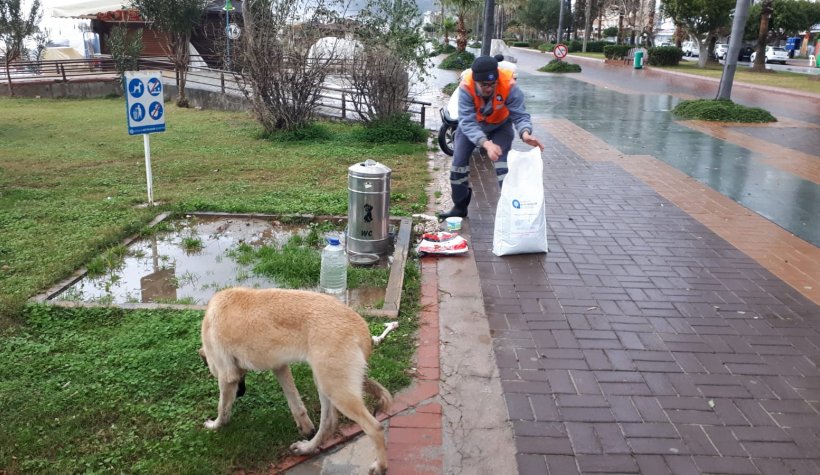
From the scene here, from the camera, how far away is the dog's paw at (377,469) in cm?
309

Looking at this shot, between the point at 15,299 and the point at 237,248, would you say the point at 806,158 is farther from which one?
the point at 15,299

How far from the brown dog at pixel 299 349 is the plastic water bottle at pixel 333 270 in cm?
184

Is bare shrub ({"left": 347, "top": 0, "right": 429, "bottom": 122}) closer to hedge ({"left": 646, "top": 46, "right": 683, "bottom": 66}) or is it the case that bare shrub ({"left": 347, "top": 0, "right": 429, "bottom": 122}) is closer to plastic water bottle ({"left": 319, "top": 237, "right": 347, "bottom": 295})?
plastic water bottle ({"left": 319, "top": 237, "right": 347, "bottom": 295})

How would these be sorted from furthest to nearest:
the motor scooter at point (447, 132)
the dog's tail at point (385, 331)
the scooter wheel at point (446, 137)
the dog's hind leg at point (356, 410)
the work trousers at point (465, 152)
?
1. the scooter wheel at point (446, 137)
2. the motor scooter at point (447, 132)
3. the work trousers at point (465, 152)
4. the dog's tail at point (385, 331)
5. the dog's hind leg at point (356, 410)

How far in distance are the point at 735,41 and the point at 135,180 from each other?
12506 mm

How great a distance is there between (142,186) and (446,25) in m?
38.2

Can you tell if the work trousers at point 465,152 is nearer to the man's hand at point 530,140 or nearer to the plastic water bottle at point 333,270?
the man's hand at point 530,140

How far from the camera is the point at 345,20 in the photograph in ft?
40.3

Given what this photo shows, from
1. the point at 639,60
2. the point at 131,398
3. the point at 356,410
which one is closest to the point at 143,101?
the point at 131,398

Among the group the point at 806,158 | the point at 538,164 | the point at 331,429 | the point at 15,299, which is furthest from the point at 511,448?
the point at 806,158

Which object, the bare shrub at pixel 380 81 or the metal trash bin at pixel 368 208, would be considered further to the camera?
the bare shrub at pixel 380 81

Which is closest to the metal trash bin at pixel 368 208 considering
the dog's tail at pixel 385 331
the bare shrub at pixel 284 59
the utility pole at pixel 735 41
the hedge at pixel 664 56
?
the dog's tail at pixel 385 331

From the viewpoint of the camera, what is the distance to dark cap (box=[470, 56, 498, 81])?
20.1 ft

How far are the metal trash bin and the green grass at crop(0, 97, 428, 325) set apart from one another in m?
1.27
